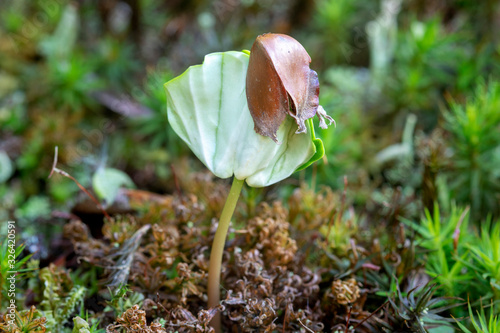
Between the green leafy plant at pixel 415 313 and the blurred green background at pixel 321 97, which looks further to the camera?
the blurred green background at pixel 321 97

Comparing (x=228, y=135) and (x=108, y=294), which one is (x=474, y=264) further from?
(x=108, y=294)

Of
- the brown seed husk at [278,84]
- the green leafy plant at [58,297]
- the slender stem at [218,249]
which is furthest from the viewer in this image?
the green leafy plant at [58,297]

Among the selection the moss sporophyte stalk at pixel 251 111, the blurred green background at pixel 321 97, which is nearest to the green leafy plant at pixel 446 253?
the blurred green background at pixel 321 97

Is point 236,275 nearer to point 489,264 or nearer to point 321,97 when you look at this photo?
point 489,264

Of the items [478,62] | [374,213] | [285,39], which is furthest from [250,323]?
[478,62]

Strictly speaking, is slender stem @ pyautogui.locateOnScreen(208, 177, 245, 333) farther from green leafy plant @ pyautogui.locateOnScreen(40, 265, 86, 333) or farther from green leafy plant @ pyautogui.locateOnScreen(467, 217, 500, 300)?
green leafy plant @ pyautogui.locateOnScreen(467, 217, 500, 300)

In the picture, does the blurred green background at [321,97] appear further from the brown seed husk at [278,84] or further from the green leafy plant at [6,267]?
the brown seed husk at [278,84]

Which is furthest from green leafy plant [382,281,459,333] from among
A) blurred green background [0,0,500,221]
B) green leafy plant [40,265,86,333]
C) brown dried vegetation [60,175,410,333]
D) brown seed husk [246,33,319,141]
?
green leafy plant [40,265,86,333]

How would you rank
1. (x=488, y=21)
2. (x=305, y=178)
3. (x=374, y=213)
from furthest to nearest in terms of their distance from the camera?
(x=488, y=21), (x=305, y=178), (x=374, y=213)
